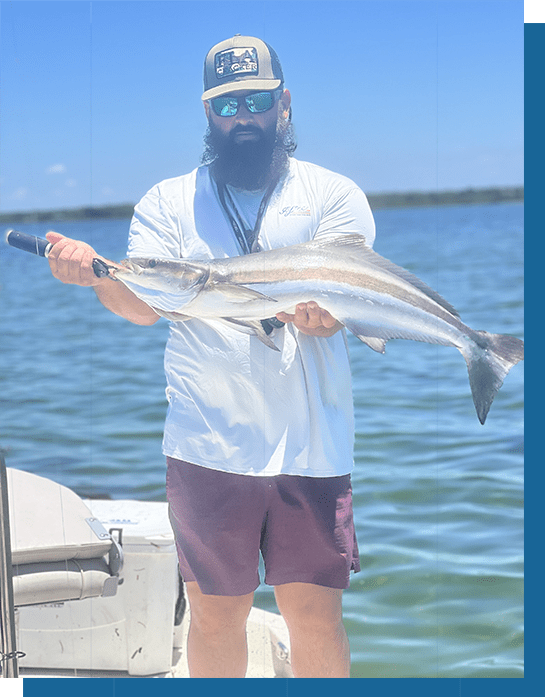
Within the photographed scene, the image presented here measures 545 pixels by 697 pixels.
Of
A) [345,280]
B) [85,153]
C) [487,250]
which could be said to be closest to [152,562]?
[345,280]

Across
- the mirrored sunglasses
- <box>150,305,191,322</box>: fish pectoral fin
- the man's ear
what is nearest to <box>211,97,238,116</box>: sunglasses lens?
the mirrored sunglasses

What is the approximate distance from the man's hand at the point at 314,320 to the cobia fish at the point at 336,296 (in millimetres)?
15

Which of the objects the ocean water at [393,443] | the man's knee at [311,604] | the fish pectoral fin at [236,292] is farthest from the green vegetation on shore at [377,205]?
the man's knee at [311,604]

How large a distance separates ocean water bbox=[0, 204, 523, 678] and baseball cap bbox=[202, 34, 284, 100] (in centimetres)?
54

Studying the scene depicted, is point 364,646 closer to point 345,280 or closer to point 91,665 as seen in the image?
point 91,665

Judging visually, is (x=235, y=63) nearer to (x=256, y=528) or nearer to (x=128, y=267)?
(x=128, y=267)

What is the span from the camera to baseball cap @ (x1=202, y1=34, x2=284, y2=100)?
1.94 metres

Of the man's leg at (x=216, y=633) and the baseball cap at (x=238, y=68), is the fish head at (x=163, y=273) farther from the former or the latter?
the man's leg at (x=216, y=633)

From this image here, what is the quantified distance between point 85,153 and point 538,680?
2.03 metres

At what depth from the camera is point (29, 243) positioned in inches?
74.2

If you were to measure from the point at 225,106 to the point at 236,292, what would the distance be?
496 mm

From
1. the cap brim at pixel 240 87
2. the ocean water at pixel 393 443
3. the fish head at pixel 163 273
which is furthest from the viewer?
the ocean water at pixel 393 443

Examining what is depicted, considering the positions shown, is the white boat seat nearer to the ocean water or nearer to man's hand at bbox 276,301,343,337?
the ocean water

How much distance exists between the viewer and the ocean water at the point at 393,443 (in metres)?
2.57
